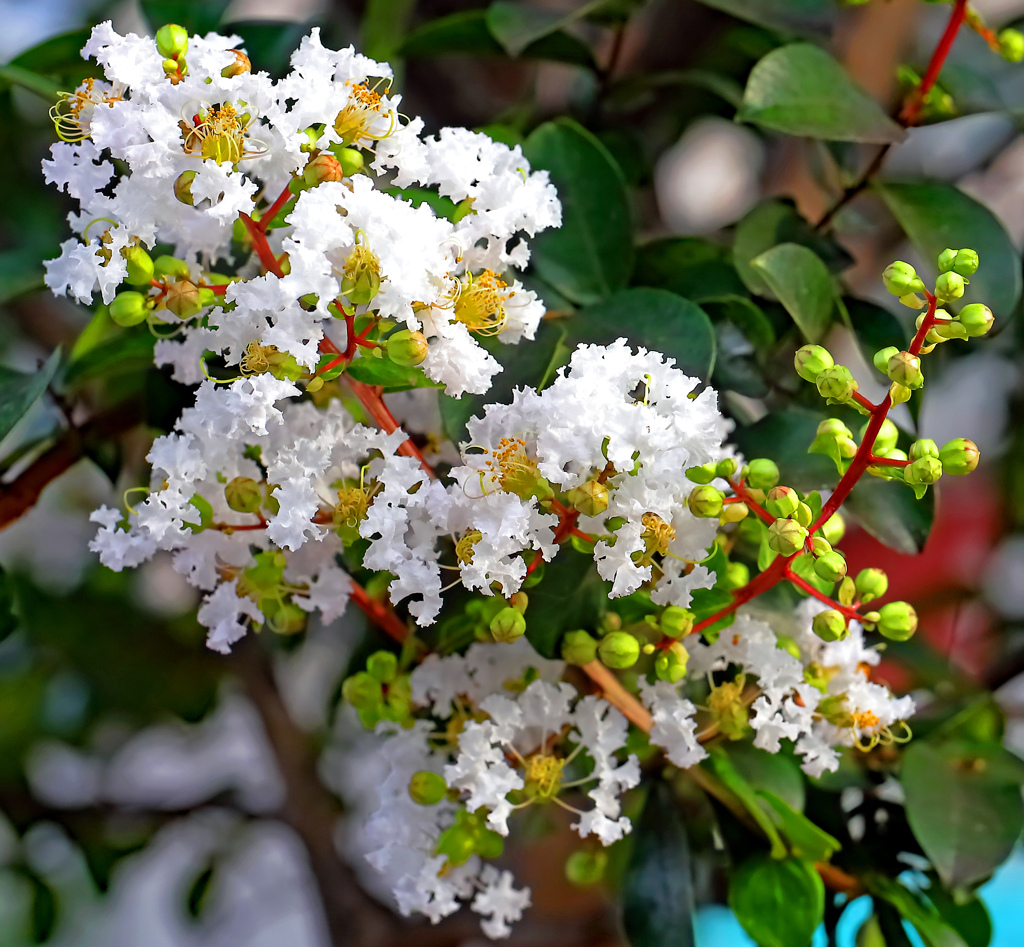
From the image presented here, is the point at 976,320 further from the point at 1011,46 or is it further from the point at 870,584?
the point at 1011,46

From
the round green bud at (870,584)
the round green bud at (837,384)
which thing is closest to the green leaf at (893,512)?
the round green bud at (870,584)

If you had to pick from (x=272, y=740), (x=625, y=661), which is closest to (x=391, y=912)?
(x=272, y=740)

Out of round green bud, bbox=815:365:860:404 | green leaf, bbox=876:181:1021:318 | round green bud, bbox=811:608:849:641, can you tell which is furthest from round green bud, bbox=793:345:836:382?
green leaf, bbox=876:181:1021:318

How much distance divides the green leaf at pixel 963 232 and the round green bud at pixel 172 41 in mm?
427

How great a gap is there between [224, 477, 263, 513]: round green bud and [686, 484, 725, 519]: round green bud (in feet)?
0.64

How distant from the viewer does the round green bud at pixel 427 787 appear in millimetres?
496

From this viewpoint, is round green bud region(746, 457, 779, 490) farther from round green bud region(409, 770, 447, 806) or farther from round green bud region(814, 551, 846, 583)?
round green bud region(409, 770, 447, 806)

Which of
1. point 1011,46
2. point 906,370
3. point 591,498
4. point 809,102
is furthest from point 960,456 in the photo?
point 1011,46

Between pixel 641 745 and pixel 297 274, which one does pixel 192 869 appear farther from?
pixel 297 274

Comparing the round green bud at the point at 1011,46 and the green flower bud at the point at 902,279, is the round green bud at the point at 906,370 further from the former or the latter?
the round green bud at the point at 1011,46

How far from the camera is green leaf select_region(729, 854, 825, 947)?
0.53 meters

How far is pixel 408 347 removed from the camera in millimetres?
385

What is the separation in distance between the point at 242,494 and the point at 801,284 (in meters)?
0.30

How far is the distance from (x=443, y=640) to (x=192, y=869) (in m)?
0.68
